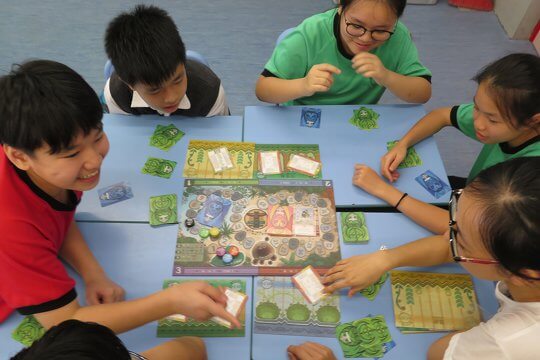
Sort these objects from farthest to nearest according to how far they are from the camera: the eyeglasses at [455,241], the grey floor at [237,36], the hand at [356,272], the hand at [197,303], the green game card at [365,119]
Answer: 1. the grey floor at [237,36]
2. the green game card at [365,119]
3. the hand at [356,272]
4. the hand at [197,303]
5. the eyeglasses at [455,241]

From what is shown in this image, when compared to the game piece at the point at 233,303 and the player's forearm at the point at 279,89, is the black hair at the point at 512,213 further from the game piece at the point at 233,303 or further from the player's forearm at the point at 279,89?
the player's forearm at the point at 279,89

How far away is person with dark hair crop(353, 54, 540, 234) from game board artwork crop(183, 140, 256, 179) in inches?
15.1

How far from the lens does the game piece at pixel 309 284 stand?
118cm

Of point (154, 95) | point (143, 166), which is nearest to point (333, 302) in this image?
point (143, 166)

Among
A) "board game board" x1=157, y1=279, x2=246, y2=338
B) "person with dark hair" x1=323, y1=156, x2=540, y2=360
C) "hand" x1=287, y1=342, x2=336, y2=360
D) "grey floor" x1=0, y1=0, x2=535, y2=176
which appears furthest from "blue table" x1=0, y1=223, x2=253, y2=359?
"grey floor" x1=0, y1=0, x2=535, y2=176

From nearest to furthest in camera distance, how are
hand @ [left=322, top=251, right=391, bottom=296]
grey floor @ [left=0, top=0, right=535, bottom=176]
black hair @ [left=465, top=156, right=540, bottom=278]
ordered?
1. black hair @ [left=465, top=156, right=540, bottom=278]
2. hand @ [left=322, top=251, right=391, bottom=296]
3. grey floor @ [left=0, top=0, right=535, bottom=176]

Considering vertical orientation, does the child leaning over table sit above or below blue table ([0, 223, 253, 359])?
above

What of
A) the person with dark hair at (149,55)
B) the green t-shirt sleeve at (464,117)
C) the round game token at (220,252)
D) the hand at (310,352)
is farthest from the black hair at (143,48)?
the green t-shirt sleeve at (464,117)

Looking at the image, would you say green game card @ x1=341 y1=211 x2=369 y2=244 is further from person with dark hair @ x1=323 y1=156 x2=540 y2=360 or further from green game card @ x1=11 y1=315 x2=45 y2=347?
green game card @ x1=11 y1=315 x2=45 y2=347

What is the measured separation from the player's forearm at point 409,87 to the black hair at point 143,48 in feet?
2.62

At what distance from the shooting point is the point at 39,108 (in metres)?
0.95

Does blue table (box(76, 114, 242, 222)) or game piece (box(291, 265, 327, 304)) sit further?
blue table (box(76, 114, 242, 222))

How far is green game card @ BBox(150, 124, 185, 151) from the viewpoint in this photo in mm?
1521

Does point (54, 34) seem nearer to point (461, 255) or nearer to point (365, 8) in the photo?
point (365, 8)
